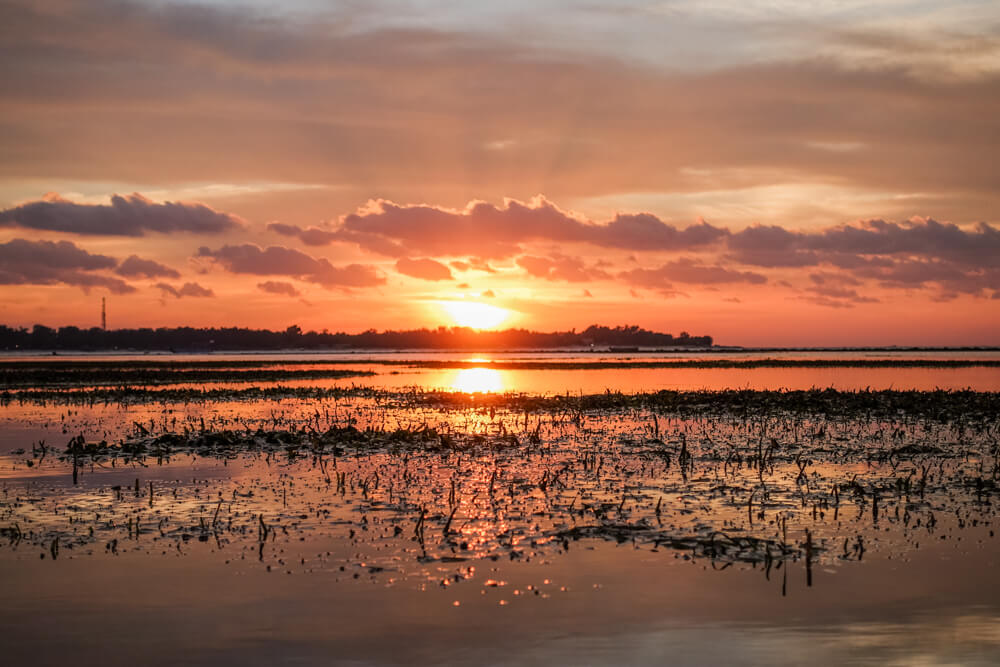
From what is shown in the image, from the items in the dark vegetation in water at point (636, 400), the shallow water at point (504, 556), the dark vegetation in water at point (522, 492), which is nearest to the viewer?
the shallow water at point (504, 556)

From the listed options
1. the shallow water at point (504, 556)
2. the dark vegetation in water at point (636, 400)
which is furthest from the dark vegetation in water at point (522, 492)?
the dark vegetation in water at point (636, 400)

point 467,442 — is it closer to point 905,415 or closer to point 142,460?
point 142,460

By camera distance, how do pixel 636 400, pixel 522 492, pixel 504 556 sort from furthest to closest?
pixel 636 400
pixel 522 492
pixel 504 556

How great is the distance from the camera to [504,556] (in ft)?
52.6

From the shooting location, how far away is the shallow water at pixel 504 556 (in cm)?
1188

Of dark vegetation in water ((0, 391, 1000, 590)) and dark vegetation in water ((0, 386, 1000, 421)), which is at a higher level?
dark vegetation in water ((0, 386, 1000, 421))

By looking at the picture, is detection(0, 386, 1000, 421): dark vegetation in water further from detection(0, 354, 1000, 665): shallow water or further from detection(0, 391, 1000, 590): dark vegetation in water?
detection(0, 354, 1000, 665): shallow water

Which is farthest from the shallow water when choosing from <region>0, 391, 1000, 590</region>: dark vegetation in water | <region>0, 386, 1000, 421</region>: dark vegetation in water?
<region>0, 386, 1000, 421</region>: dark vegetation in water

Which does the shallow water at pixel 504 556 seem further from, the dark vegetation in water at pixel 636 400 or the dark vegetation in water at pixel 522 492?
the dark vegetation in water at pixel 636 400

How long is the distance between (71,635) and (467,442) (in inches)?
830

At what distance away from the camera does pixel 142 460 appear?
29.3 m

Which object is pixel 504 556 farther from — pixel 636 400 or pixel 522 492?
pixel 636 400

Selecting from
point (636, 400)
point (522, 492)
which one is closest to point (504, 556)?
point (522, 492)

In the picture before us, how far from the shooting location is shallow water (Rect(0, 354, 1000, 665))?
39.0 feet
